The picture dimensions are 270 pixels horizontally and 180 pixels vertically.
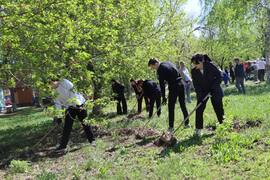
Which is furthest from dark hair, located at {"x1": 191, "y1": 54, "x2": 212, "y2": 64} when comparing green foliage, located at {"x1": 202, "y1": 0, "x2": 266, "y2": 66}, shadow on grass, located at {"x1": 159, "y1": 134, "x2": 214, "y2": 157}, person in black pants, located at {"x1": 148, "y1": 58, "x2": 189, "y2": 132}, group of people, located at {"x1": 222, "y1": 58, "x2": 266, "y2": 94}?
green foliage, located at {"x1": 202, "y1": 0, "x2": 266, "y2": 66}

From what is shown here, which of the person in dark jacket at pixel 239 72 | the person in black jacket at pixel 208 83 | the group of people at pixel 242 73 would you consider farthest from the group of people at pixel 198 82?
the group of people at pixel 242 73

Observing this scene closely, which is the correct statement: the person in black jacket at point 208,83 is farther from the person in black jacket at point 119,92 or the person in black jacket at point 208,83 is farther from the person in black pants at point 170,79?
the person in black jacket at point 119,92

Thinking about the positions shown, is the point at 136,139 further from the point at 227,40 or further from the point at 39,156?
the point at 227,40

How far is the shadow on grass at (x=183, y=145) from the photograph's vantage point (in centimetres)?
→ 828

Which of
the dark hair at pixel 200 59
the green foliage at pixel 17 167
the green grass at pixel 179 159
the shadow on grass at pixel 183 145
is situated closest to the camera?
the green grass at pixel 179 159

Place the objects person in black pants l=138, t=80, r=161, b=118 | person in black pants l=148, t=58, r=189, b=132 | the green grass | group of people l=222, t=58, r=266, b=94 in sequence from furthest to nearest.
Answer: group of people l=222, t=58, r=266, b=94 < person in black pants l=138, t=80, r=161, b=118 < person in black pants l=148, t=58, r=189, b=132 < the green grass

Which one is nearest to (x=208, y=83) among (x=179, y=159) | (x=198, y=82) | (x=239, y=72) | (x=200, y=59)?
(x=200, y=59)

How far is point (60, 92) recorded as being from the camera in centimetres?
973

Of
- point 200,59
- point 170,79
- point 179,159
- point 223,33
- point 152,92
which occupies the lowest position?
point 179,159

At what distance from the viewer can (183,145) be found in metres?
8.63

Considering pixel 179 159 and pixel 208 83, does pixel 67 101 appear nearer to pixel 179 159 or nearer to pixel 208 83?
pixel 179 159

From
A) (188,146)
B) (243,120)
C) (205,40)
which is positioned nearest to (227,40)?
(205,40)

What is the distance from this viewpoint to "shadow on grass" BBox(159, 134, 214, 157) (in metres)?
8.28

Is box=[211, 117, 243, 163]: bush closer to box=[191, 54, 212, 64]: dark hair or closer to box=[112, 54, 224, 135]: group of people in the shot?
box=[112, 54, 224, 135]: group of people
